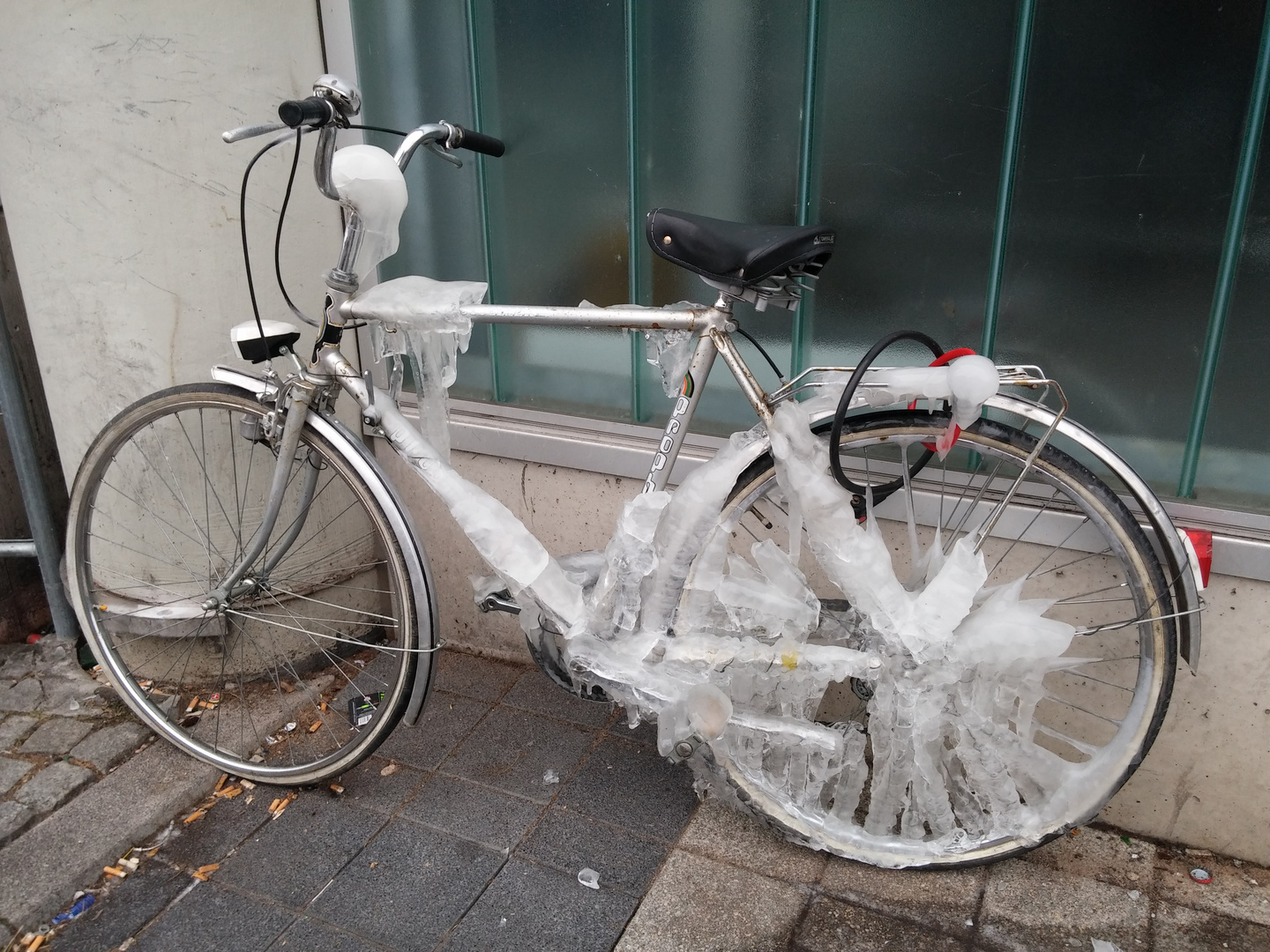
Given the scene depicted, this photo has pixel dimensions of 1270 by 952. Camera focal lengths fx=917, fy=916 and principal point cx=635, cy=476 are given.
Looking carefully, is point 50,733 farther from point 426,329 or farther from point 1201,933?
point 1201,933

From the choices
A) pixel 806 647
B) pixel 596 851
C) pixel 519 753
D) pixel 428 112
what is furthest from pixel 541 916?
pixel 428 112

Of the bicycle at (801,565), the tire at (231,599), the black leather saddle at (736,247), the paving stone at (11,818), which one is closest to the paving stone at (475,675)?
the tire at (231,599)

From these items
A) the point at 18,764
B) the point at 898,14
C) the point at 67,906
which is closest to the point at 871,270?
the point at 898,14

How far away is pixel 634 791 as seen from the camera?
8.75 feet

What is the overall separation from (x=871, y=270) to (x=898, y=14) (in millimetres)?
629

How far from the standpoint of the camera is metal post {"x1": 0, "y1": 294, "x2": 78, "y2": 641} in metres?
2.98

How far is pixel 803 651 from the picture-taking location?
2.17 meters

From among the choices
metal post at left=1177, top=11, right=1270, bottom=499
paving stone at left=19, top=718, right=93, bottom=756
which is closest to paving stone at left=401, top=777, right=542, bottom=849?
paving stone at left=19, top=718, right=93, bottom=756

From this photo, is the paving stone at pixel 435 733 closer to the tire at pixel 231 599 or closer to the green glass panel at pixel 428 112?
the tire at pixel 231 599

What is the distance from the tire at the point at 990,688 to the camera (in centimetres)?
208

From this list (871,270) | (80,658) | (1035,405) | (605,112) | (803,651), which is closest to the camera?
(1035,405)

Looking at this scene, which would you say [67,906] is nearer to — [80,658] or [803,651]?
[80,658]

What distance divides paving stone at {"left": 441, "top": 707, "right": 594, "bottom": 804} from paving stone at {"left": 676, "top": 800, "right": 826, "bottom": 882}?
0.44m

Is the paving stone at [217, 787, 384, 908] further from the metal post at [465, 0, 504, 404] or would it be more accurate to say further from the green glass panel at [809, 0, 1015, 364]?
the green glass panel at [809, 0, 1015, 364]
